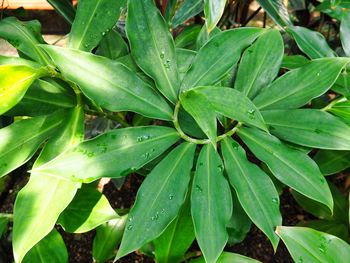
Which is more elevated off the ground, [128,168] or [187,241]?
[128,168]

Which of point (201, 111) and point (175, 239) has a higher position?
point (201, 111)

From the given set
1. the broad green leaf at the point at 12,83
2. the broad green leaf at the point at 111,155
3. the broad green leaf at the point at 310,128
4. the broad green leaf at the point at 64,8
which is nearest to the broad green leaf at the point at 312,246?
the broad green leaf at the point at 310,128

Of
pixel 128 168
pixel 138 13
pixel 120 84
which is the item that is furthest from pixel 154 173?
pixel 138 13

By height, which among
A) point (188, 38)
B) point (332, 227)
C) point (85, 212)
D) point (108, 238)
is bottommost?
point (332, 227)

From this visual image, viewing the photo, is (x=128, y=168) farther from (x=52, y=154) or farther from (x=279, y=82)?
(x=279, y=82)

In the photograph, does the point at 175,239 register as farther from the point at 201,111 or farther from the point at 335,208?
the point at 335,208

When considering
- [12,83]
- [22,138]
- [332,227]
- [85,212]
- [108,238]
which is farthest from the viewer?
[332,227]

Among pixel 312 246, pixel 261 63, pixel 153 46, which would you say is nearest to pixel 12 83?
pixel 153 46
